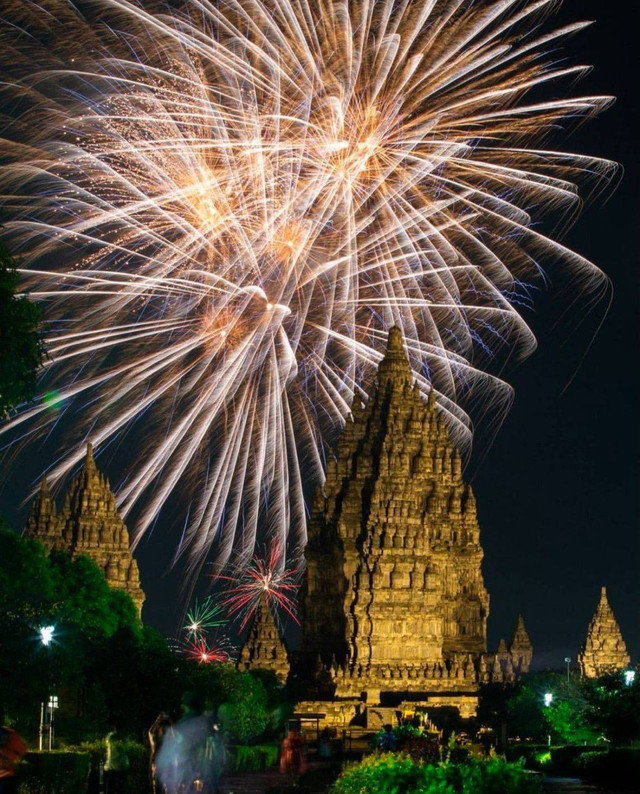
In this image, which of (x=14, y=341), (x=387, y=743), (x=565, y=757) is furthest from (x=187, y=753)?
(x=565, y=757)

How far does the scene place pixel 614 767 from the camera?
44.5m

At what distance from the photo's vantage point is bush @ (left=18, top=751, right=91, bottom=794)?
1346 inches

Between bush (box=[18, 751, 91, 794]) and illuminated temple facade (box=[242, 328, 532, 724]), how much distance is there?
5559 centimetres

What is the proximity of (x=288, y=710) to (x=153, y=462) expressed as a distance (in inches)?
877

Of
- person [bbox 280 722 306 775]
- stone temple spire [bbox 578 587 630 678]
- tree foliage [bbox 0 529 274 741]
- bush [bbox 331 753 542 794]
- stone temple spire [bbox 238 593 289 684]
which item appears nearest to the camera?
bush [bbox 331 753 542 794]

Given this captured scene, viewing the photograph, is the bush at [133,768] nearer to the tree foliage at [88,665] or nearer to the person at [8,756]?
the tree foliage at [88,665]

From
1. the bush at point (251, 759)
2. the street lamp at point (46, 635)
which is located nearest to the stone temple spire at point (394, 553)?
the bush at point (251, 759)

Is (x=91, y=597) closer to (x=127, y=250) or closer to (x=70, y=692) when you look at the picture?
(x=70, y=692)

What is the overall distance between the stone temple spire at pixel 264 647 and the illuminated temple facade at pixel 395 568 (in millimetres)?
1408

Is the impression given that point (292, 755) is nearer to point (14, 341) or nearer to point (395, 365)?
point (14, 341)

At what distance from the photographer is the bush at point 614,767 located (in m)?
43.1

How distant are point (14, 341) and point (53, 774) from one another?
9631mm

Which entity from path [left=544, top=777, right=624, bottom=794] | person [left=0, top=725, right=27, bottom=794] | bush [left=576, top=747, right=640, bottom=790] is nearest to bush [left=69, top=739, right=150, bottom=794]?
path [left=544, top=777, right=624, bottom=794]

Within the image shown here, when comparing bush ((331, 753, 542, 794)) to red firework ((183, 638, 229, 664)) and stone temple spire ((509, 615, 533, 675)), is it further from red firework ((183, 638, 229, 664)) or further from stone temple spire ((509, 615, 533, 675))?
stone temple spire ((509, 615, 533, 675))
